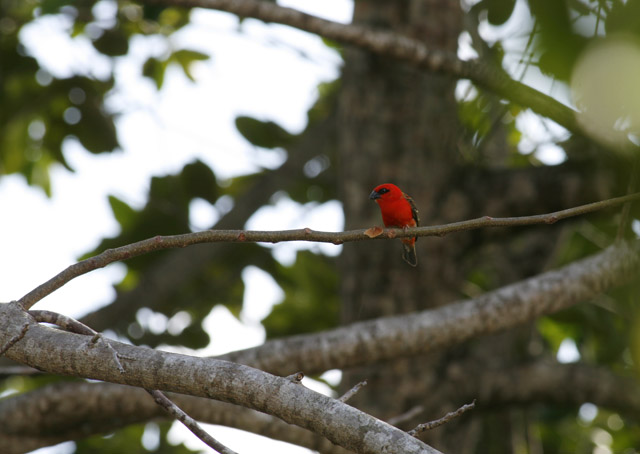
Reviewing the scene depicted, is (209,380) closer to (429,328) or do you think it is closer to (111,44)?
(429,328)

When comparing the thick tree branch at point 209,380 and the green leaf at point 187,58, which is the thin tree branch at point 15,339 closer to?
the thick tree branch at point 209,380

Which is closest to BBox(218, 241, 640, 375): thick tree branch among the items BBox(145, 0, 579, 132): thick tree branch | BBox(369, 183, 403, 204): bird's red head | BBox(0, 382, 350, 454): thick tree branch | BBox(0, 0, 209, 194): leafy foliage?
BBox(0, 382, 350, 454): thick tree branch

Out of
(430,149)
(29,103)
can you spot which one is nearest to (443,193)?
(430,149)

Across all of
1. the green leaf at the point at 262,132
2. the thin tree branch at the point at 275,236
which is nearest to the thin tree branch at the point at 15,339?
the thin tree branch at the point at 275,236

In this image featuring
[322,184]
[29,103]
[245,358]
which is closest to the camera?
[245,358]

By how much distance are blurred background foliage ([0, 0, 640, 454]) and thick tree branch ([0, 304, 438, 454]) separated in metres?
3.53

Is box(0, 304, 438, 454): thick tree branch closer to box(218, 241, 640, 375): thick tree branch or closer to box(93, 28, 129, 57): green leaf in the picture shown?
box(218, 241, 640, 375): thick tree branch

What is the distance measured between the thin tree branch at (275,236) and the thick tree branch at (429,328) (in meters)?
2.08

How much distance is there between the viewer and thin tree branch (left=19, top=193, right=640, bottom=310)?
2.08 m

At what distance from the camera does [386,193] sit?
365 centimetres

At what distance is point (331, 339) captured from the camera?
14.3 ft

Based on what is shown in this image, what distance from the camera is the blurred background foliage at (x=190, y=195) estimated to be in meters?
6.11

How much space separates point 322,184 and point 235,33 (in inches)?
68.9

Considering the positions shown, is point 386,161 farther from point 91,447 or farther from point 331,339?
point 91,447
